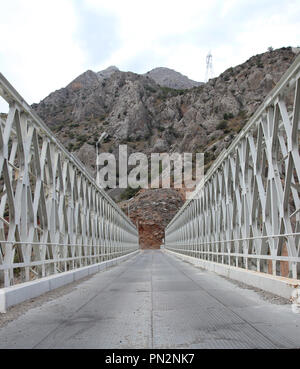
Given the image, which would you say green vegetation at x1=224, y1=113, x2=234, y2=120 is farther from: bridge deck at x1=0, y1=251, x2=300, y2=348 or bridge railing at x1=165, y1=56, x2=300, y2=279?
bridge deck at x1=0, y1=251, x2=300, y2=348

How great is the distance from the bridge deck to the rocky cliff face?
86606mm

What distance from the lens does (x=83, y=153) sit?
123 metres

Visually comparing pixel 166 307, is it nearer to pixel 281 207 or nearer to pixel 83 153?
pixel 281 207

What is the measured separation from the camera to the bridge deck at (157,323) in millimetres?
4941

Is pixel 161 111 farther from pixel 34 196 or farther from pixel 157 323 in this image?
pixel 157 323

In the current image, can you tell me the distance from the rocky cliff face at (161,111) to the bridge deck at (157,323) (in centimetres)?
8661

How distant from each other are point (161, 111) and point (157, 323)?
455 ft

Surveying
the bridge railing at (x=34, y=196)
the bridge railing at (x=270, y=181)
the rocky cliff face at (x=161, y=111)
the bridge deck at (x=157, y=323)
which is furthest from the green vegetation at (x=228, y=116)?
the bridge deck at (x=157, y=323)

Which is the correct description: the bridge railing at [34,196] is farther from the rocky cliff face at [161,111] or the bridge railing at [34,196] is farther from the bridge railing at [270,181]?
the rocky cliff face at [161,111]

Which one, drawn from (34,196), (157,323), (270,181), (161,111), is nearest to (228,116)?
(161,111)

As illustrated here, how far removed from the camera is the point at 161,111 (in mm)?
142125

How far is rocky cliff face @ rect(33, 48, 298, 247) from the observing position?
111062 millimetres

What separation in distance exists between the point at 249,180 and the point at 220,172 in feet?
17.8
